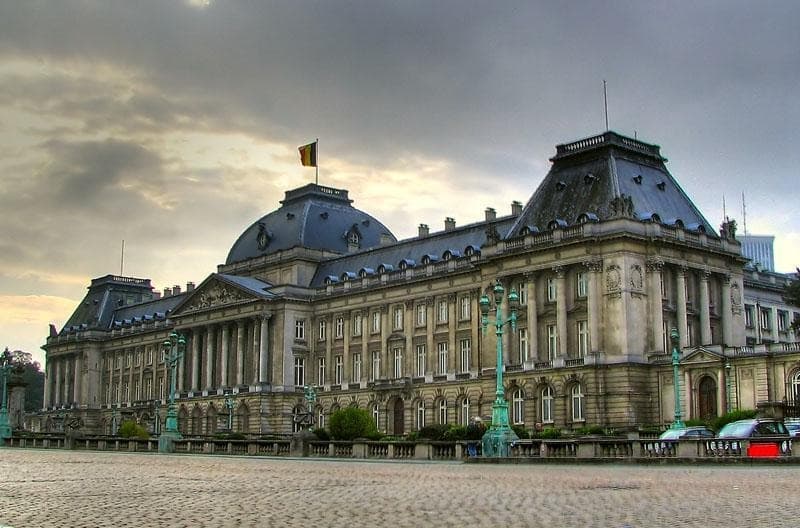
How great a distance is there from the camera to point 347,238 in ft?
373

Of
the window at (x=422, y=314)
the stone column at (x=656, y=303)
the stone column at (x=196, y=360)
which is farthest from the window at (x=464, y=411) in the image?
the stone column at (x=196, y=360)

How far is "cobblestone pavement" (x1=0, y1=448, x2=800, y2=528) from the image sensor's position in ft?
57.8

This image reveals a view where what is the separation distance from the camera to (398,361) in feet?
323

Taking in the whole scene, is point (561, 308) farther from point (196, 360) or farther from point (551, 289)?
point (196, 360)

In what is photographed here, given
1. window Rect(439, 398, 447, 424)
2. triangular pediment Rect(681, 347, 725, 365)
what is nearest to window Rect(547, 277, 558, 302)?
triangular pediment Rect(681, 347, 725, 365)

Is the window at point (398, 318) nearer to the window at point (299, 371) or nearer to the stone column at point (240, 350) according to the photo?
the window at point (299, 371)

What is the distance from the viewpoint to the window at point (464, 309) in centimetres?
9131

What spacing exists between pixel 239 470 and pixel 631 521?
76.2 feet

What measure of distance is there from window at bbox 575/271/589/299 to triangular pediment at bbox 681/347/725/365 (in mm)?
8557

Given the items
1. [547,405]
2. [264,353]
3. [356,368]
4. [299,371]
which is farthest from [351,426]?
[264,353]

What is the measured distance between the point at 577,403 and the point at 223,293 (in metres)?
46.5

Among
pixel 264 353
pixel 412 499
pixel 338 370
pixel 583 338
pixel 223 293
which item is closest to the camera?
pixel 412 499

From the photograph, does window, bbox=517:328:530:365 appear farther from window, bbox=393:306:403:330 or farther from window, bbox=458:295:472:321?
window, bbox=393:306:403:330

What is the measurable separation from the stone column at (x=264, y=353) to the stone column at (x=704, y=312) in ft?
138
